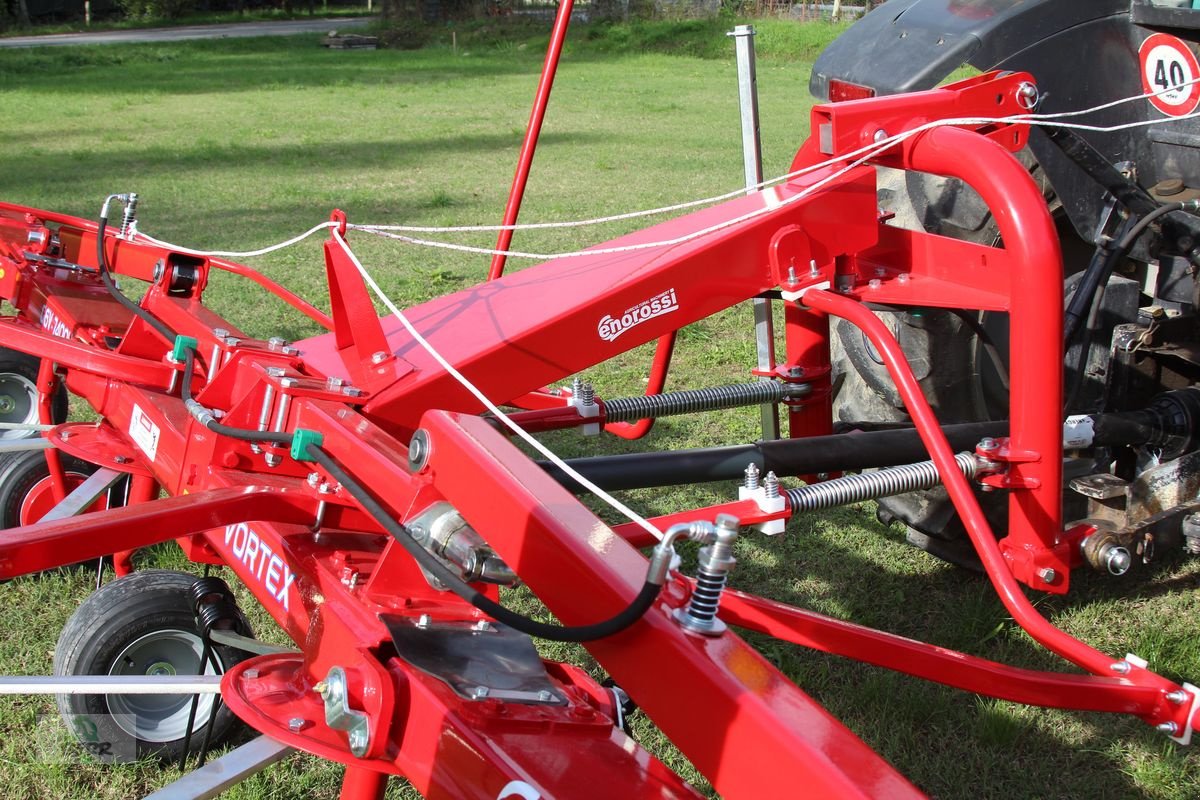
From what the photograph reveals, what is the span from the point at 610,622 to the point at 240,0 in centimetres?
4047

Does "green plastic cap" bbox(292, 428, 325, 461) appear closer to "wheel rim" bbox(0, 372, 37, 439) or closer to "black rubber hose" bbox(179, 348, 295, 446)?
"black rubber hose" bbox(179, 348, 295, 446)

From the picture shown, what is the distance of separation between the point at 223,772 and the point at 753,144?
2.16 meters

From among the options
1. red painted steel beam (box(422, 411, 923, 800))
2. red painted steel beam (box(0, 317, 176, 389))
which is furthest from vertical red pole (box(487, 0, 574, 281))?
red painted steel beam (box(422, 411, 923, 800))

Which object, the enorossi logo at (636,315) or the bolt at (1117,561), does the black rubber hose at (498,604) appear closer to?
the enorossi logo at (636,315)

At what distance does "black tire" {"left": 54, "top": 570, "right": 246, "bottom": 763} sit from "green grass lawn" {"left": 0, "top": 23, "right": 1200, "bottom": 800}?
0.26 ft

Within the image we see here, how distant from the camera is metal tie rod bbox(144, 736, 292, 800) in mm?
2004

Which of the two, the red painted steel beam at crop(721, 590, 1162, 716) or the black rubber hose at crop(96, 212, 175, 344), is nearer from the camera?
the red painted steel beam at crop(721, 590, 1162, 716)

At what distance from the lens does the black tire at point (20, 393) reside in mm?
3990

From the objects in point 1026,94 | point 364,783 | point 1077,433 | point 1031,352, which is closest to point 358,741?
point 364,783

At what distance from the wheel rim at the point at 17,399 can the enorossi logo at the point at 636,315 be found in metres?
2.55

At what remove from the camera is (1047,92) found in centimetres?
305

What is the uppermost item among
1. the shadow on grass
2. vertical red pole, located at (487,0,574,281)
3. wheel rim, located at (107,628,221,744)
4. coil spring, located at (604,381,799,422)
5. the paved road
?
the paved road

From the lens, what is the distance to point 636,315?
2496 millimetres

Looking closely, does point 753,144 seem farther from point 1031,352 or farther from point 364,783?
point 364,783
